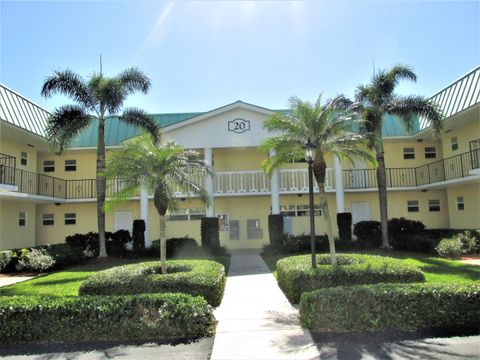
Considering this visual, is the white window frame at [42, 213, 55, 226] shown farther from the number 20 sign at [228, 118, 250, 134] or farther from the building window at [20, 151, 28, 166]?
the number 20 sign at [228, 118, 250, 134]

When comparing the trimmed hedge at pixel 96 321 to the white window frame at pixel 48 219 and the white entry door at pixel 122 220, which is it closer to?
the white entry door at pixel 122 220

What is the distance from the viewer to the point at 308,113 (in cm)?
1112

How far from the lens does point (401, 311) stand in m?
6.64

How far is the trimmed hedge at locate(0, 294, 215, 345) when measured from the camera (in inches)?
259

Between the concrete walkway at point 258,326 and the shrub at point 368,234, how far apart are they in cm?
822

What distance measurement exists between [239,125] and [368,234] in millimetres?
8437

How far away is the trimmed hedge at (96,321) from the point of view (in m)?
6.57

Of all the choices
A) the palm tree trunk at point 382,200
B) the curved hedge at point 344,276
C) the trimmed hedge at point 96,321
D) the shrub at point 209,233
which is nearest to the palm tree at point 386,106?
the palm tree trunk at point 382,200

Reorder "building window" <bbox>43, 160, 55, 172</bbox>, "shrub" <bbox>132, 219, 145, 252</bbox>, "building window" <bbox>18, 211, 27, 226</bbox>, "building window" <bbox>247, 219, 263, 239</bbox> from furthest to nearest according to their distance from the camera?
1. "building window" <bbox>43, 160, 55, 172</bbox>
2. "building window" <bbox>247, 219, 263, 239</bbox>
3. "building window" <bbox>18, 211, 27, 226</bbox>
4. "shrub" <bbox>132, 219, 145, 252</bbox>

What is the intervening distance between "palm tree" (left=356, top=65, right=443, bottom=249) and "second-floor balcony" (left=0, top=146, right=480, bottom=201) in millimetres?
3298

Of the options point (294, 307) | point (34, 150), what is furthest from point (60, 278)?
point (34, 150)

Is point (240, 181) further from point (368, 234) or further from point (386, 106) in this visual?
point (386, 106)

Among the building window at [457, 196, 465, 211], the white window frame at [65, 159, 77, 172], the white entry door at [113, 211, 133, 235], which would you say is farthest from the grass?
the building window at [457, 196, 465, 211]

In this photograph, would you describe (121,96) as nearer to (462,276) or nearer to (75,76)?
(75,76)
